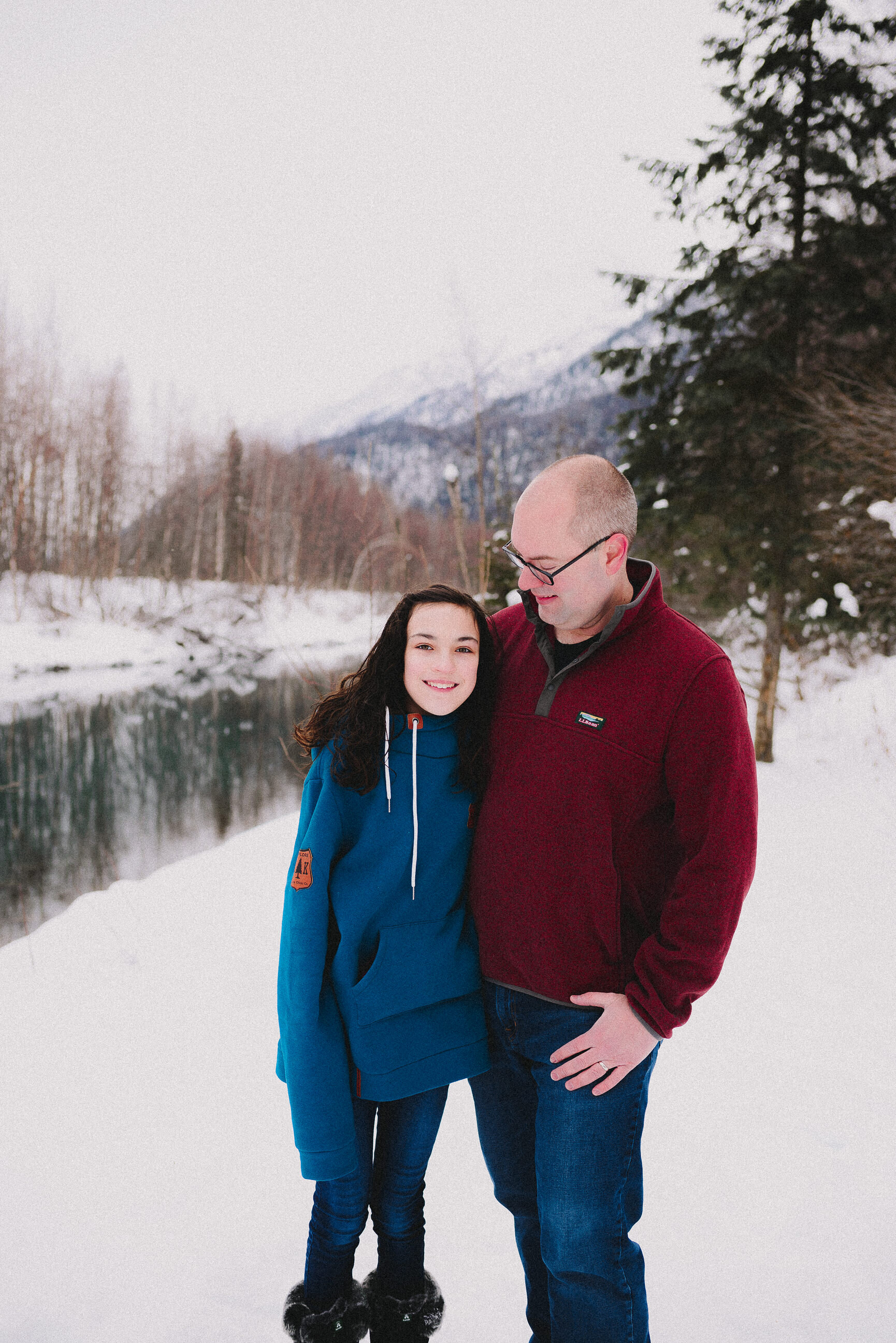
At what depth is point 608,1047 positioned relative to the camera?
1349 millimetres

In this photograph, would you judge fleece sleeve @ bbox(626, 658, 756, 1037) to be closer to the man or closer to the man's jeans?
the man

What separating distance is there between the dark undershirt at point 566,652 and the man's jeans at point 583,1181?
71 cm

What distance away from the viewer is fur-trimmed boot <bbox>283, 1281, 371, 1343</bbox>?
1631 mm

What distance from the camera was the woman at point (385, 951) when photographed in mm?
1506

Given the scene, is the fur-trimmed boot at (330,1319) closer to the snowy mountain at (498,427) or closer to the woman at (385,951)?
the woman at (385,951)

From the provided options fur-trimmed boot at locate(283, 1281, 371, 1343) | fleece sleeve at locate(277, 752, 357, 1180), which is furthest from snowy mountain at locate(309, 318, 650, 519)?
fur-trimmed boot at locate(283, 1281, 371, 1343)

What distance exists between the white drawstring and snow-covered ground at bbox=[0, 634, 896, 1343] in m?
1.25

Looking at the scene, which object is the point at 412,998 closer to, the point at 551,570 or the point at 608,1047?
the point at 608,1047

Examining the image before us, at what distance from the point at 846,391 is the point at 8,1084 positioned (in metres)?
8.76

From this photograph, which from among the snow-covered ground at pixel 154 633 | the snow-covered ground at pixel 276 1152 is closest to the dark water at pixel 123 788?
the snow-covered ground at pixel 276 1152

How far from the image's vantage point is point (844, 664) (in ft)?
39.5

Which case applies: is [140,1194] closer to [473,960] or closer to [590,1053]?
[473,960]

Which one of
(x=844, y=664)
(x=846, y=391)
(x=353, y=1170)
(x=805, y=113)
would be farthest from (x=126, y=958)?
(x=844, y=664)

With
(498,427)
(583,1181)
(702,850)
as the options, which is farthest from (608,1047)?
(498,427)
